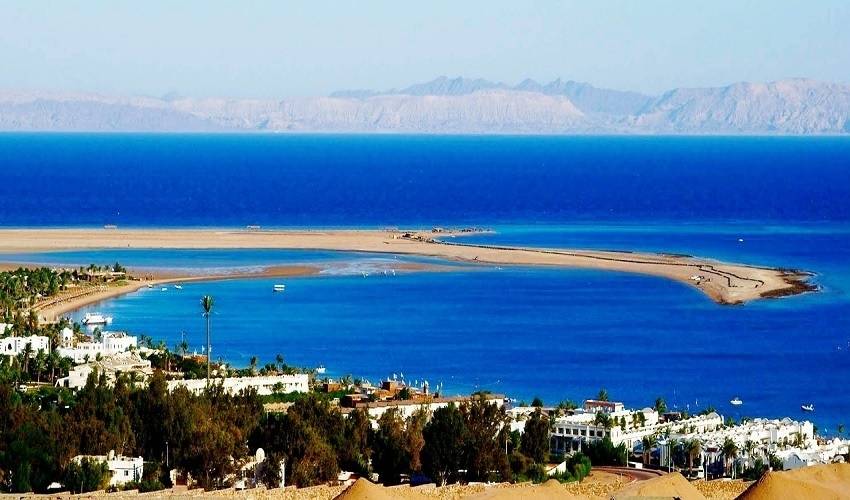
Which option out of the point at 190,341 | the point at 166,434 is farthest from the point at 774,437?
the point at 190,341

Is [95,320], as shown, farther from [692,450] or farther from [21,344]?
[692,450]

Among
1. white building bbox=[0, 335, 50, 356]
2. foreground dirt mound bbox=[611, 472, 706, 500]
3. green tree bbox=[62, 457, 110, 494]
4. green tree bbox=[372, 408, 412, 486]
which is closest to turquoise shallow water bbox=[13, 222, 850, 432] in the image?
white building bbox=[0, 335, 50, 356]

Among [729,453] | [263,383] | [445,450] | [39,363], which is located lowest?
[729,453]

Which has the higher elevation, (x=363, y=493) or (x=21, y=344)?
(x=21, y=344)

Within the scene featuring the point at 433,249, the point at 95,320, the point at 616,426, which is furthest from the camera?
the point at 433,249

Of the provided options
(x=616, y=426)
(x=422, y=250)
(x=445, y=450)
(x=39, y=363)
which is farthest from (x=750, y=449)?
(x=422, y=250)

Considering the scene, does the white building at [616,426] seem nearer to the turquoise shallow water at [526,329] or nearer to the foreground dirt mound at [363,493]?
the turquoise shallow water at [526,329]
